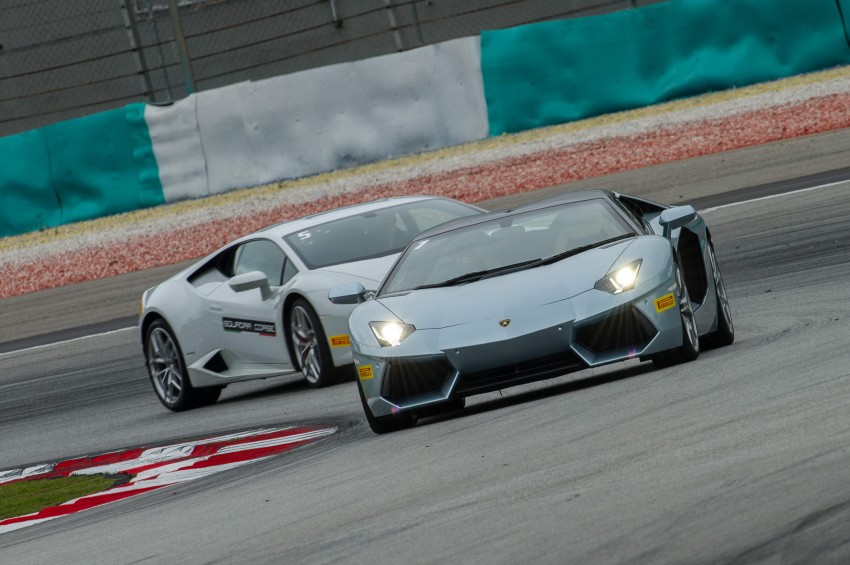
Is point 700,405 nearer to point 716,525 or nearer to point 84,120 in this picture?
point 716,525

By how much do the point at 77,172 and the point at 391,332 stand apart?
1822 cm

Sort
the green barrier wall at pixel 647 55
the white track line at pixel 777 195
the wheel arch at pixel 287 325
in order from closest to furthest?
the wheel arch at pixel 287 325
the white track line at pixel 777 195
the green barrier wall at pixel 647 55

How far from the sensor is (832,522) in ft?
15.6

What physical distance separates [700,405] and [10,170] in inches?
787

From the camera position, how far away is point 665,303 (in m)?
7.95

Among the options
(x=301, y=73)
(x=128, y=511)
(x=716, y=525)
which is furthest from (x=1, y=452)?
(x=301, y=73)

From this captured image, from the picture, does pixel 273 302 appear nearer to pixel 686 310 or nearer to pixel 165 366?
pixel 165 366

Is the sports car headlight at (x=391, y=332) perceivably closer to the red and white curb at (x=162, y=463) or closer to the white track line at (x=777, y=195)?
the red and white curb at (x=162, y=463)

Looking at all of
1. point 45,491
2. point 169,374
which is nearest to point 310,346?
point 169,374

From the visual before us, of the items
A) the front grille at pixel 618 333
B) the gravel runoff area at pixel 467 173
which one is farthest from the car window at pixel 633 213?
the gravel runoff area at pixel 467 173

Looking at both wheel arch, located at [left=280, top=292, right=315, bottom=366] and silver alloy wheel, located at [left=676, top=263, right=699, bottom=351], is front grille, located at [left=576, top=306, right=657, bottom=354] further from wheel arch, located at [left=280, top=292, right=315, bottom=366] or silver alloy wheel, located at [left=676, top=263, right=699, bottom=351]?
wheel arch, located at [left=280, top=292, right=315, bottom=366]

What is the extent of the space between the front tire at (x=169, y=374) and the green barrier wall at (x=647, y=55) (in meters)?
12.6

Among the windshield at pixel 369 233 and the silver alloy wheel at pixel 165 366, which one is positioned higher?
the windshield at pixel 369 233

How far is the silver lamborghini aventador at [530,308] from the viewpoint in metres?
7.79
